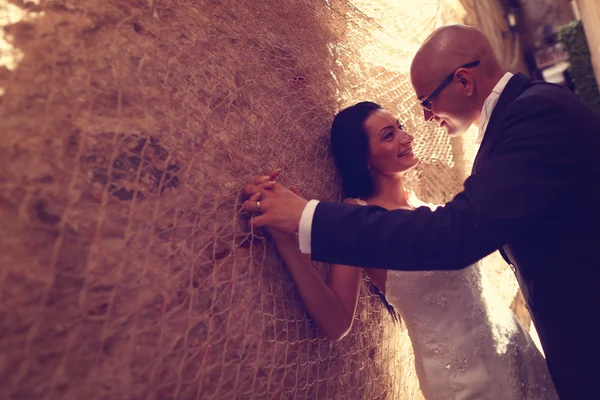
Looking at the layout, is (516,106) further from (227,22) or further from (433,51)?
(227,22)

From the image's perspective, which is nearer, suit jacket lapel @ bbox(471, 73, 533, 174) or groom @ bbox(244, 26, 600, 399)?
groom @ bbox(244, 26, 600, 399)

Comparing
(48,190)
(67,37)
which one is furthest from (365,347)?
(67,37)

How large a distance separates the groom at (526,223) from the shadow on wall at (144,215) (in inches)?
6.8

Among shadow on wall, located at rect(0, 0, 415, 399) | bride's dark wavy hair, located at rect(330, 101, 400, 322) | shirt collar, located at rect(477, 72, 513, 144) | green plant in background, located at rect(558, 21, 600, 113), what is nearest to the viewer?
shadow on wall, located at rect(0, 0, 415, 399)

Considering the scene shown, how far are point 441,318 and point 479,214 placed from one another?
553 millimetres

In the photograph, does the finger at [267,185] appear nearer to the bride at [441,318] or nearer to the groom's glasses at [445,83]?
the bride at [441,318]

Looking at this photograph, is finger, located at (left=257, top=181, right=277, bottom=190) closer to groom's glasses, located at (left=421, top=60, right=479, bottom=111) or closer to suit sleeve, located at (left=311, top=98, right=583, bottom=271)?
suit sleeve, located at (left=311, top=98, right=583, bottom=271)

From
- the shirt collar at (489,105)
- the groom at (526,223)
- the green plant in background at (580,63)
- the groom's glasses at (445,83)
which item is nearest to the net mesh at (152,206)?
the groom at (526,223)

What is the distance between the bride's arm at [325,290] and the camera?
3.52 feet

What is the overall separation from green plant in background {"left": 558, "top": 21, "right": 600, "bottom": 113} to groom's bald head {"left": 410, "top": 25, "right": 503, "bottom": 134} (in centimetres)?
531

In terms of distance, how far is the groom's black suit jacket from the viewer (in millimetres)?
858

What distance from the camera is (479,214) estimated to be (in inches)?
33.4

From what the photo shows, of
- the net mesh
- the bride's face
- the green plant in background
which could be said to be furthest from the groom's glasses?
the green plant in background

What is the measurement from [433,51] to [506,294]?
64.0 inches
